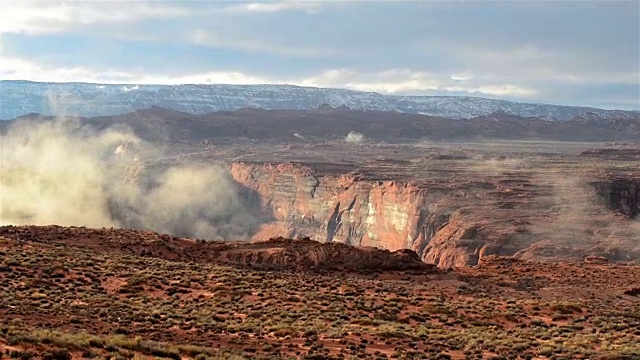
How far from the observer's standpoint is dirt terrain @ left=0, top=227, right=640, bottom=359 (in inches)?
930

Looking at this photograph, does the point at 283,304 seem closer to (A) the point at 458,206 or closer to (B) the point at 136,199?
(A) the point at 458,206

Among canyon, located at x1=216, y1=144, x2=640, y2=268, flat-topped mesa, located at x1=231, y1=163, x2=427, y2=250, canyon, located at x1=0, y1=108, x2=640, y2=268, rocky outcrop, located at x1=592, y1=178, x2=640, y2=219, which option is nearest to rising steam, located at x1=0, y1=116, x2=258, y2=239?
canyon, located at x1=0, y1=108, x2=640, y2=268

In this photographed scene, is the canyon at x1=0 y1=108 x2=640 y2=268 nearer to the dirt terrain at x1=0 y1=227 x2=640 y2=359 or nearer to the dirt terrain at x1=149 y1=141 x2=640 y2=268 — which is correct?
the dirt terrain at x1=149 y1=141 x2=640 y2=268

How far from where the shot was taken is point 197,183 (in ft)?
528

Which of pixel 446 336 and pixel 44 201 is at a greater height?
pixel 446 336

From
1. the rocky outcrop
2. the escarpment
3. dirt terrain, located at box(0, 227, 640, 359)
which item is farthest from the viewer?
the rocky outcrop

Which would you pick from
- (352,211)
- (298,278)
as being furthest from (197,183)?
(298,278)

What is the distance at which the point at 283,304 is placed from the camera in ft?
108

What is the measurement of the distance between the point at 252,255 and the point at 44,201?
4067 inches

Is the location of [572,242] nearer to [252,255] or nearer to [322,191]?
[252,255]

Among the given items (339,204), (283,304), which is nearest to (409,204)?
(339,204)

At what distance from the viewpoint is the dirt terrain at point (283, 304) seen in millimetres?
23625

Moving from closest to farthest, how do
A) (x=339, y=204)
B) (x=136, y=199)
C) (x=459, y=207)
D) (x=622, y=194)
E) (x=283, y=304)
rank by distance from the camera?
(x=283, y=304) < (x=459, y=207) < (x=622, y=194) < (x=339, y=204) < (x=136, y=199)

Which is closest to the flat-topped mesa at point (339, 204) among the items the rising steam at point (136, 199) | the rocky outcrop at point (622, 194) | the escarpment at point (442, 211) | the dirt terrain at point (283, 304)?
the escarpment at point (442, 211)
